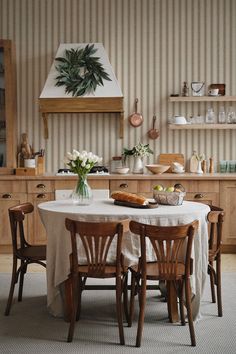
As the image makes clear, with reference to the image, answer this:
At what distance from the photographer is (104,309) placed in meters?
3.99

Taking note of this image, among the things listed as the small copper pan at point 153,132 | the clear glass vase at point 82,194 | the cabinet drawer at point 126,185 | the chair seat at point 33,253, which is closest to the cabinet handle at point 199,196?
the cabinet drawer at point 126,185

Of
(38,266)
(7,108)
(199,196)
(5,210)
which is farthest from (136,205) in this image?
(7,108)

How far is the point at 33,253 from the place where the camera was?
3.96 metres

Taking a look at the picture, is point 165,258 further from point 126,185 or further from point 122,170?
point 122,170

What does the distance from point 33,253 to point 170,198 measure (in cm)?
110

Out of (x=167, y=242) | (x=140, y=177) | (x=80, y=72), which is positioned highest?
(x=80, y=72)

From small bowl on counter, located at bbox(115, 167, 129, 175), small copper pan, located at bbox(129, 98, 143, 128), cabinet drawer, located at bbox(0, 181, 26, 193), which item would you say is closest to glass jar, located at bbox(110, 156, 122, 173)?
small bowl on counter, located at bbox(115, 167, 129, 175)

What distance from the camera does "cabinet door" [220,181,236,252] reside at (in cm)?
586

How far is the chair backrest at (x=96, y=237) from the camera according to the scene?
10.7 feet

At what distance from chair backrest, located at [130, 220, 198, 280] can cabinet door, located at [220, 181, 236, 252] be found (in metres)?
2.58

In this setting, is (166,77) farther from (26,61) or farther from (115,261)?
(115,261)

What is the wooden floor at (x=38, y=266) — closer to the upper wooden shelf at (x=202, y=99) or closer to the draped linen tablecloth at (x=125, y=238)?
the draped linen tablecloth at (x=125, y=238)

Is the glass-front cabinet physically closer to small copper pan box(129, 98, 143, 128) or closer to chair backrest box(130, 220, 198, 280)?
small copper pan box(129, 98, 143, 128)

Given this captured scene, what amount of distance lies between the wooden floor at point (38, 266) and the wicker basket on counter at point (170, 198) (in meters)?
1.54
